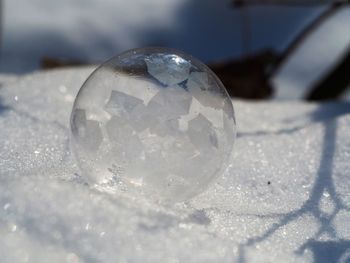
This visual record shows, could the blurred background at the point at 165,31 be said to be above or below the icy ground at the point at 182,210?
below

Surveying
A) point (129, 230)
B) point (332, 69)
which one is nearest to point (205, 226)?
point (129, 230)

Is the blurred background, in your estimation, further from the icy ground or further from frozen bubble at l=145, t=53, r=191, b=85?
frozen bubble at l=145, t=53, r=191, b=85

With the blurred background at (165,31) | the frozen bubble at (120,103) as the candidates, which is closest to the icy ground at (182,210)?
the frozen bubble at (120,103)

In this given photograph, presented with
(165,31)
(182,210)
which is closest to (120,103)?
(182,210)

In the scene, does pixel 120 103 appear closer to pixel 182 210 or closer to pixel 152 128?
pixel 152 128

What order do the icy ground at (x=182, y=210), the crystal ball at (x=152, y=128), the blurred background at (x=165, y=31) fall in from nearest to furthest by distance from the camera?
the icy ground at (x=182, y=210) → the crystal ball at (x=152, y=128) → the blurred background at (x=165, y=31)

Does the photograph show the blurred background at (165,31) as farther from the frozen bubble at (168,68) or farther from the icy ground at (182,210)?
the frozen bubble at (168,68)

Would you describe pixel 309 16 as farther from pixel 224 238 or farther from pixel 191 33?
pixel 224 238
